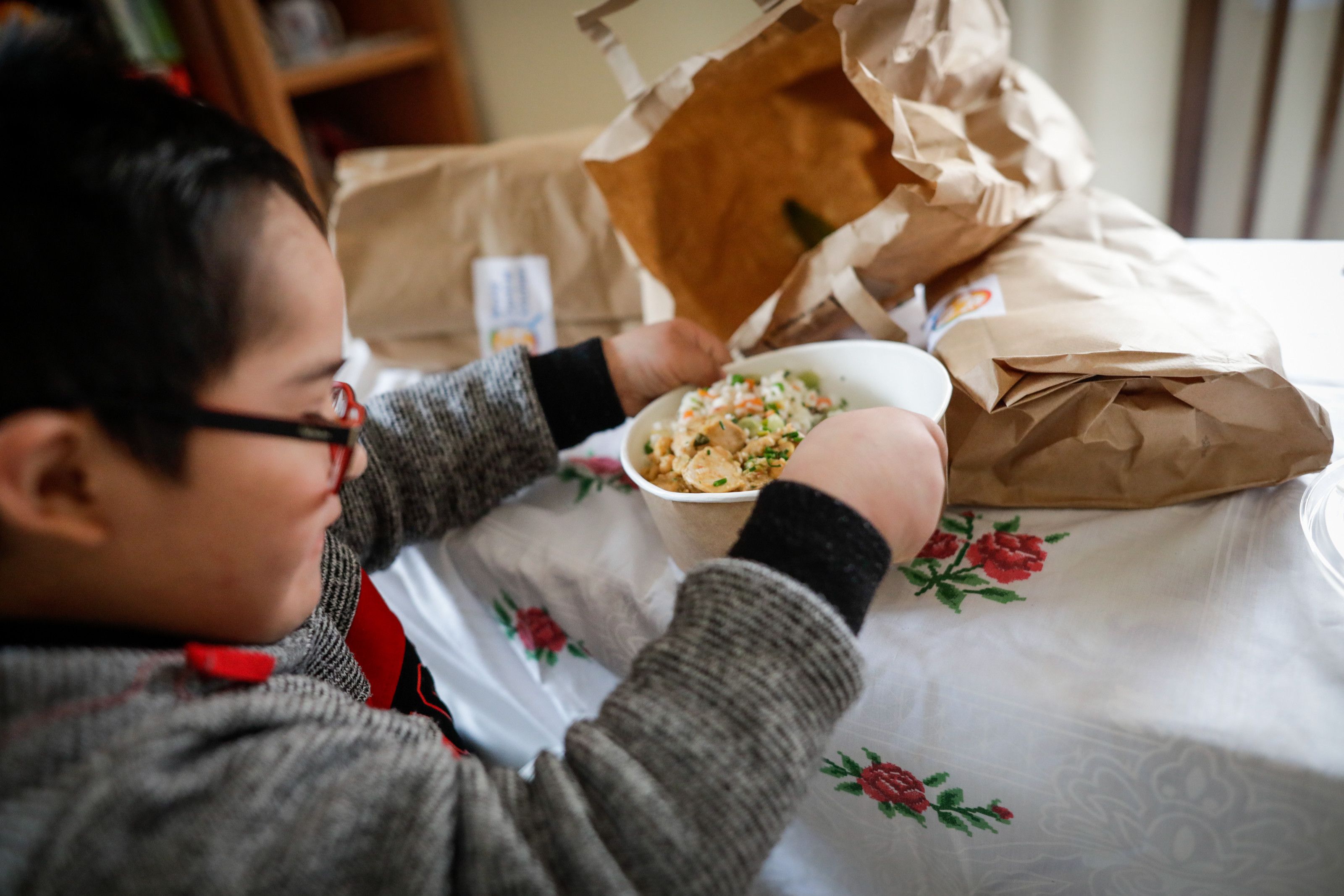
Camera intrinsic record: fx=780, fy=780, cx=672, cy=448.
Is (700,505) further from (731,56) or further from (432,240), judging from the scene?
(432,240)

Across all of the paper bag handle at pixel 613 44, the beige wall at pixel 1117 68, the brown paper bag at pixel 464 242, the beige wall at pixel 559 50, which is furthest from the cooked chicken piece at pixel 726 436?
the beige wall at pixel 1117 68

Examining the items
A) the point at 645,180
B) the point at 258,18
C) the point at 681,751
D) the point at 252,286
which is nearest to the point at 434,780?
the point at 681,751

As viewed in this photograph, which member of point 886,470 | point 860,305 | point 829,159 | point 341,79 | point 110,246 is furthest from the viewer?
point 341,79

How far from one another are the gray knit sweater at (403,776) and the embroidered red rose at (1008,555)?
0.17 m

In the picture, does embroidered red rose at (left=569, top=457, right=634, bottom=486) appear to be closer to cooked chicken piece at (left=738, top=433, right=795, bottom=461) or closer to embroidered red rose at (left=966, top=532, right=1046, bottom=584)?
cooked chicken piece at (left=738, top=433, right=795, bottom=461)

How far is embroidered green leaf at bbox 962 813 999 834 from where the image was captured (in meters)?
0.51

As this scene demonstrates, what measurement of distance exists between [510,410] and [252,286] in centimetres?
34

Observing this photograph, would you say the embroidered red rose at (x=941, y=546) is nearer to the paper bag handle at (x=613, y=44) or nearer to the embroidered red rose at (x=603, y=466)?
the embroidered red rose at (x=603, y=466)

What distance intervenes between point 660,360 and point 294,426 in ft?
1.27

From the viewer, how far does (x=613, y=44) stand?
29.8 inches

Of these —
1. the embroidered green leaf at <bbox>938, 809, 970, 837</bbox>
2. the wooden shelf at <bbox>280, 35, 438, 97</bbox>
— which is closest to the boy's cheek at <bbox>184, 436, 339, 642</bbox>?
the embroidered green leaf at <bbox>938, 809, 970, 837</bbox>

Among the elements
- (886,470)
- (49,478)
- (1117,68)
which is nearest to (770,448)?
(886,470)

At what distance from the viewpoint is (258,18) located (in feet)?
4.36

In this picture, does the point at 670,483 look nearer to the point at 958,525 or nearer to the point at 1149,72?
the point at 958,525
